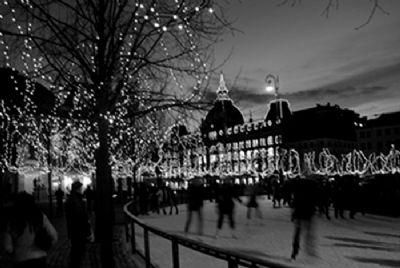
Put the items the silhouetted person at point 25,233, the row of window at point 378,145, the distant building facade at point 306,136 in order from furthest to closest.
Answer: the row of window at point 378,145 → the distant building facade at point 306,136 → the silhouetted person at point 25,233

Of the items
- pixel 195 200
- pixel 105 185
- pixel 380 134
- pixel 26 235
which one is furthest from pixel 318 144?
pixel 26 235

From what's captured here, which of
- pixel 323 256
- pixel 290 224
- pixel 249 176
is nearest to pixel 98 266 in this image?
pixel 323 256

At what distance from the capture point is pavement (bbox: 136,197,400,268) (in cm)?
914

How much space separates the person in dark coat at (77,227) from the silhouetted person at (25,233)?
2.56 m

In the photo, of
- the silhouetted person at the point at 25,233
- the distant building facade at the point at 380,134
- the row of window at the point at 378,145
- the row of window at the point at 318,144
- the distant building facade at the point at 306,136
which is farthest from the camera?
the distant building facade at the point at 380,134

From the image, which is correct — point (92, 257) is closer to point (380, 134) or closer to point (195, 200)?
point (195, 200)

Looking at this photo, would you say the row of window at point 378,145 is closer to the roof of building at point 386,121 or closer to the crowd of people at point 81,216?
the roof of building at point 386,121

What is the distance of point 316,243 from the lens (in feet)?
39.3

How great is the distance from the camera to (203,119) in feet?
32.9

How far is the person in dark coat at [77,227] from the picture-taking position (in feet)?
26.8

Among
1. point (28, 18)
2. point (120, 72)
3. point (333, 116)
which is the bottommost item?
point (120, 72)

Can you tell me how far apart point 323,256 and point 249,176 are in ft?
266

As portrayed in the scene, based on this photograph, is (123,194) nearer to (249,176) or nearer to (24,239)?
(24,239)

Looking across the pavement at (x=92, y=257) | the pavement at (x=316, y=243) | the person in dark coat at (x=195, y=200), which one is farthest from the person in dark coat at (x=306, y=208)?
the person in dark coat at (x=195, y=200)
